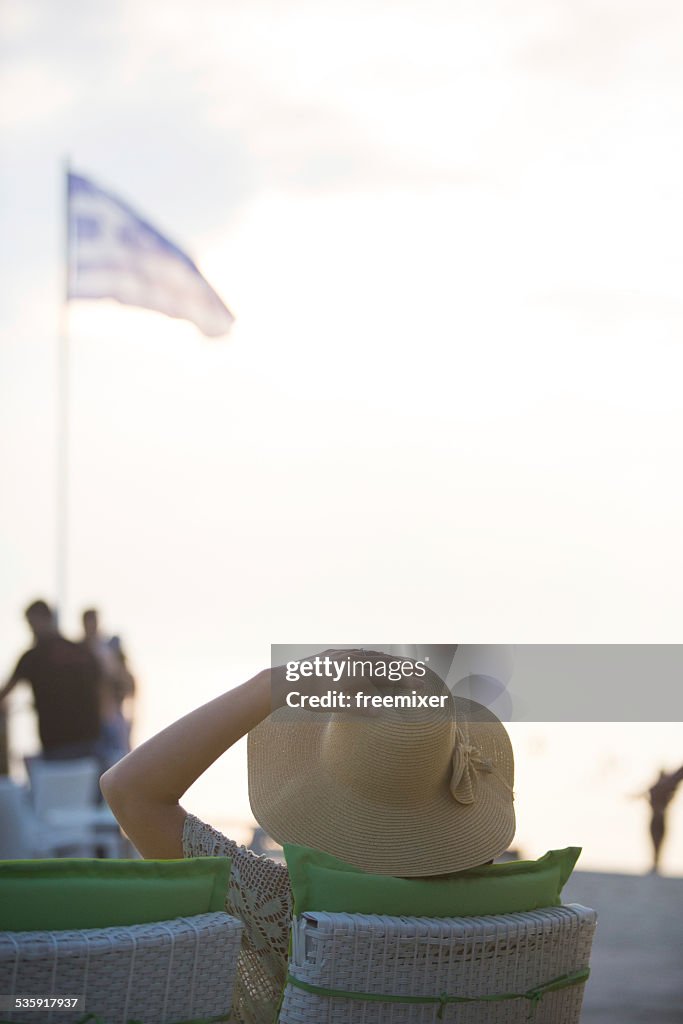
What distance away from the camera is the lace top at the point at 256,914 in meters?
1.58

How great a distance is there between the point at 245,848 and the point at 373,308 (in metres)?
17.8

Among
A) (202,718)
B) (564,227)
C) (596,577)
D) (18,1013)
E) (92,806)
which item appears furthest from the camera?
(596,577)

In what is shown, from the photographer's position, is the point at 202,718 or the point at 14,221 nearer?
the point at 202,718

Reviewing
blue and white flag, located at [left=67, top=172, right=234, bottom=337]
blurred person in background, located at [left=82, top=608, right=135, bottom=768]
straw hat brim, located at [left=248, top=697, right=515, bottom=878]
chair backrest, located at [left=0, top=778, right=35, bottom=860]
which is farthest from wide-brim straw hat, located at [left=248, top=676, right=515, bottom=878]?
blue and white flag, located at [left=67, top=172, right=234, bottom=337]

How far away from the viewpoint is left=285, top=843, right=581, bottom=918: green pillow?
1.44m

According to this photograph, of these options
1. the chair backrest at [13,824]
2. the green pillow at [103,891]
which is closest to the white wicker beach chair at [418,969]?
A: the green pillow at [103,891]

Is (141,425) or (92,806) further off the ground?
(141,425)

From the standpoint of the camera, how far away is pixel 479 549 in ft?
62.7

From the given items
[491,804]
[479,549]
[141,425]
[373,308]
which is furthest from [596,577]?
[491,804]

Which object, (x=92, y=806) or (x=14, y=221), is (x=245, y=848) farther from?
(x=14, y=221)

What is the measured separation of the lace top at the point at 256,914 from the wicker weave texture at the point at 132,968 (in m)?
0.18

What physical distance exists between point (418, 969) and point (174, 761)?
0.40 meters

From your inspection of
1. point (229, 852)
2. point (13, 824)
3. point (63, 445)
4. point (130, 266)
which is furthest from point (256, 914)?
point (63, 445)

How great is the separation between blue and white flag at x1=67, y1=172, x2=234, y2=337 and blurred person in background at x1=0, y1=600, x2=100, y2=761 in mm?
2850
